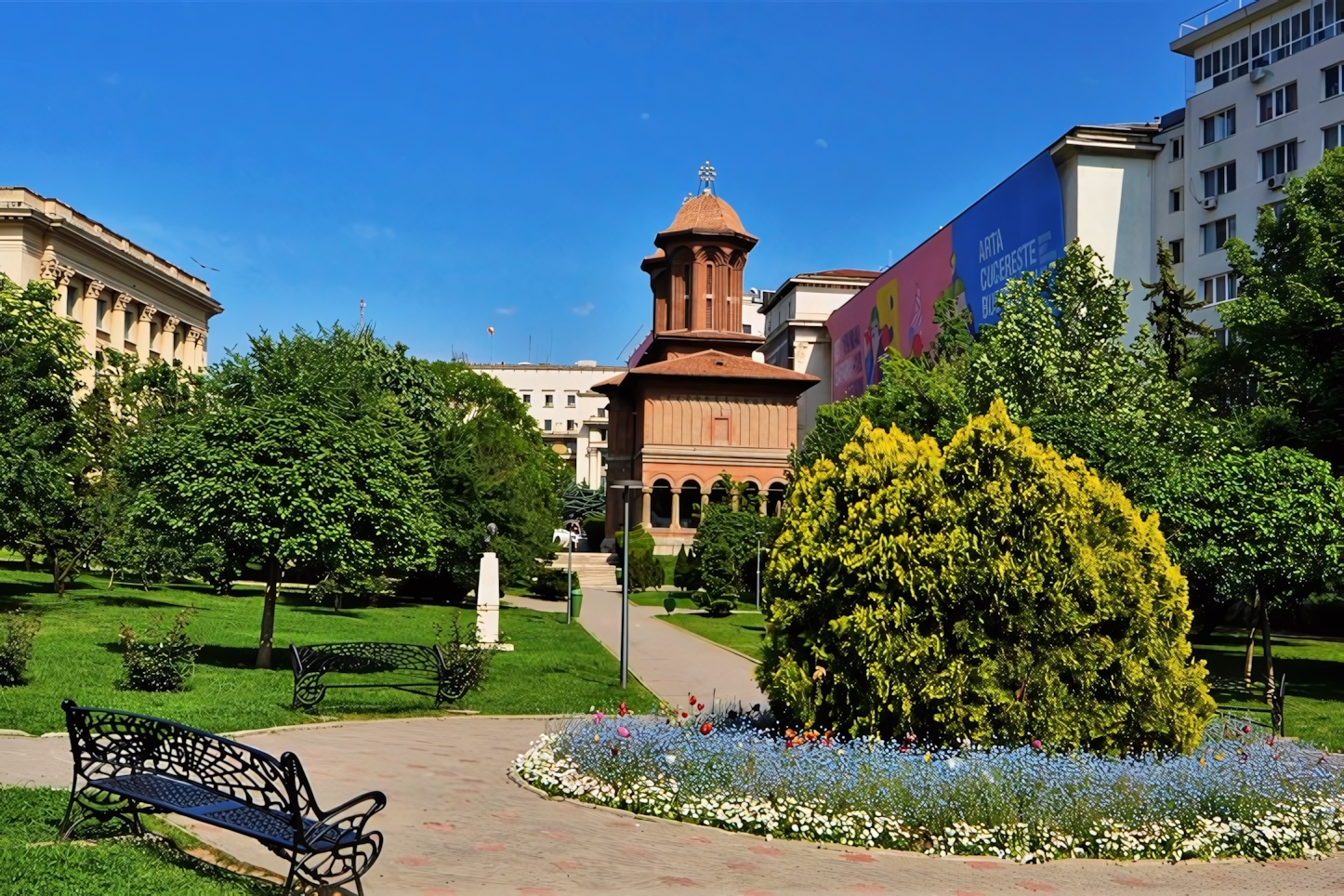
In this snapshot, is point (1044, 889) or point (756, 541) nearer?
point (1044, 889)

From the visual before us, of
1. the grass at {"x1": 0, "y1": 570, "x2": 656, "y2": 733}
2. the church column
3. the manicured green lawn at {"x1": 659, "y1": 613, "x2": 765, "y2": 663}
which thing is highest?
the church column

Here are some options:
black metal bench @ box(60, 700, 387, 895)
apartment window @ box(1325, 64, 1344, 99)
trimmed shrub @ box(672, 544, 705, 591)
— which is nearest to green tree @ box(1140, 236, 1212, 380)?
apartment window @ box(1325, 64, 1344, 99)

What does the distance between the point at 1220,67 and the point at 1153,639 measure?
144 ft

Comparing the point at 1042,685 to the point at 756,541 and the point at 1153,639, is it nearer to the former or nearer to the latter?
the point at 1153,639

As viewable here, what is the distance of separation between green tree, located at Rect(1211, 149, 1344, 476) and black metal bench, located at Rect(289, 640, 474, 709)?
18112 millimetres

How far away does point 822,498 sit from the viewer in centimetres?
1123

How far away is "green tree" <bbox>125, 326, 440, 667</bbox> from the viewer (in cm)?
1644

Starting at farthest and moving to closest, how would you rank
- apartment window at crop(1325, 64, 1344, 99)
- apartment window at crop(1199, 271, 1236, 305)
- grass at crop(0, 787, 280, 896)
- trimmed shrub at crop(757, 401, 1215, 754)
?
1. apartment window at crop(1199, 271, 1236, 305)
2. apartment window at crop(1325, 64, 1344, 99)
3. trimmed shrub at crop(757, 401, 1215, 754)
4. grass at crop(0, 787, 280, 896)

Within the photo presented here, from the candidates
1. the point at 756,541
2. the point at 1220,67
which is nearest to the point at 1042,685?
the point at 756,541

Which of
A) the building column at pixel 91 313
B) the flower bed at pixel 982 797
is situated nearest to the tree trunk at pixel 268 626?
the flower bed at pixel 982 797

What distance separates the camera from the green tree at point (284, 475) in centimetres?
1644

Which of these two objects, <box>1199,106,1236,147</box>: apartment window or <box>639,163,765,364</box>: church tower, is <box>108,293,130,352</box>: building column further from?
<box>1199,106,1236,147</box>: apartment window

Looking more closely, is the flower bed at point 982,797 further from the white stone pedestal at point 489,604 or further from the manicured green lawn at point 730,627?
the manicured green lawn at point 730,627

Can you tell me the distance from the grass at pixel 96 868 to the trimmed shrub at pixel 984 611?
17.8ft
